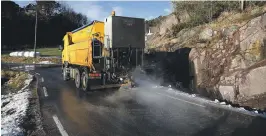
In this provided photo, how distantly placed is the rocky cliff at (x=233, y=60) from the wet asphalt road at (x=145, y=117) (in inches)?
155

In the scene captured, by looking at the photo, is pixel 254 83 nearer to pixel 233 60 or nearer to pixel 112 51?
pixel 233 60

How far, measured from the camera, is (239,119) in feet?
26.9

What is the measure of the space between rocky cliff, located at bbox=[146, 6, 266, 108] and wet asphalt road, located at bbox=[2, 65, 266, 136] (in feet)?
12.9

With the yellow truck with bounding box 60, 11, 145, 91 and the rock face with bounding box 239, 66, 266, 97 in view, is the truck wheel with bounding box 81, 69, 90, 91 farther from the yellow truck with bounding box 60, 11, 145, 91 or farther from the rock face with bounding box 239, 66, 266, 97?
the rock face with bounding box 239, 66, 266, 97

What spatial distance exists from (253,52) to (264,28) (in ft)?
4.49

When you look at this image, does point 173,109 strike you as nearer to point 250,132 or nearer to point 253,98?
point 250,132

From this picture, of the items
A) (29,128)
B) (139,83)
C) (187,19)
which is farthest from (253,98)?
(187,19)

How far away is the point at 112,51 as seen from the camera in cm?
1328

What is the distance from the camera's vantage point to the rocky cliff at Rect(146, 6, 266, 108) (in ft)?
45.6

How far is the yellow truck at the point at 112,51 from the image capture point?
13266 mm

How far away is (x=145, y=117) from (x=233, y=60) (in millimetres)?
9248

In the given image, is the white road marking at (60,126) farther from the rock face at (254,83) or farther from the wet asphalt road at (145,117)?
the rock face at (254,83)

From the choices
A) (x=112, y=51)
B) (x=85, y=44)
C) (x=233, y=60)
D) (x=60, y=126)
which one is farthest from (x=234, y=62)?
(x=60, y=126)

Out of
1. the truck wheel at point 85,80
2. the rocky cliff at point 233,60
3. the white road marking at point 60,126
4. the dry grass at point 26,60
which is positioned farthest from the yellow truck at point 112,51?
the dry grass at point 26,60
